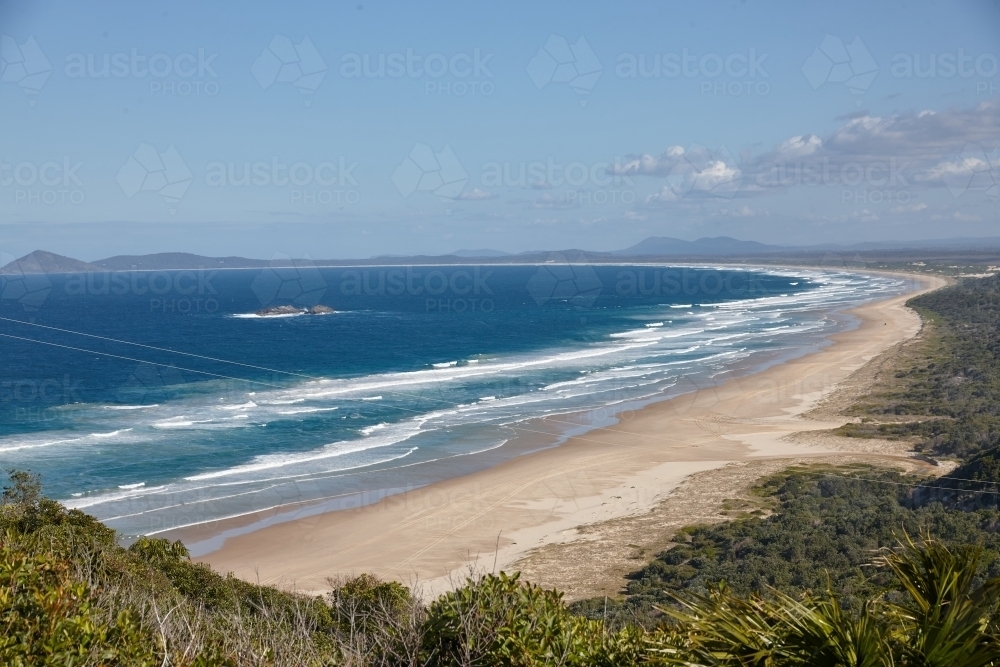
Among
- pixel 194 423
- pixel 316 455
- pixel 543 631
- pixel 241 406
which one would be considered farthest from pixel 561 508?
pixel 241 406

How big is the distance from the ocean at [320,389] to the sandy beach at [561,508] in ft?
4.93

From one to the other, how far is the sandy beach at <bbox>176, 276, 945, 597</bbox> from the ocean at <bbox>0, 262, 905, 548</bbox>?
1.50m

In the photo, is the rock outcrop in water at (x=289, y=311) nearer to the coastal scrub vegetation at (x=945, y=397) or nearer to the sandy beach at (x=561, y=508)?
the coastal scrub vegetation at (x=945, y=397)

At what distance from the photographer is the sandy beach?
1728 cm

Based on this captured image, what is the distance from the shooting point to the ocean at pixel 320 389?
2373 cm

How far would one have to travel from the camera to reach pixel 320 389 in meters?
38.9

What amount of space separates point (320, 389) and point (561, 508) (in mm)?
20526

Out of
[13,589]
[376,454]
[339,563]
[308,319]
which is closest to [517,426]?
[376,454]

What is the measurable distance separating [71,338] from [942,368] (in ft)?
190

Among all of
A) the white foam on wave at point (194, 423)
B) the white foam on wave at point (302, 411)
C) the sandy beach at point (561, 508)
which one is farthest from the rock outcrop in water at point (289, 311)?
the sandy beach at point (561, 508)

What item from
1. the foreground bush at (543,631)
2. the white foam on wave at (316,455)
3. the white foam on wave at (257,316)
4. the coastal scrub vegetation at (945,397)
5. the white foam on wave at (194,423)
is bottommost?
the coastal scrub vegetation at (945,397)

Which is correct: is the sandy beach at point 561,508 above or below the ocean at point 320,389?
below

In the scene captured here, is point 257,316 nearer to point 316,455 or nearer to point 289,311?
point 289,311

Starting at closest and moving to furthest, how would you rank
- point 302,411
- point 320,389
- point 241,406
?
point 302,411, point 241,406, point 320,389
